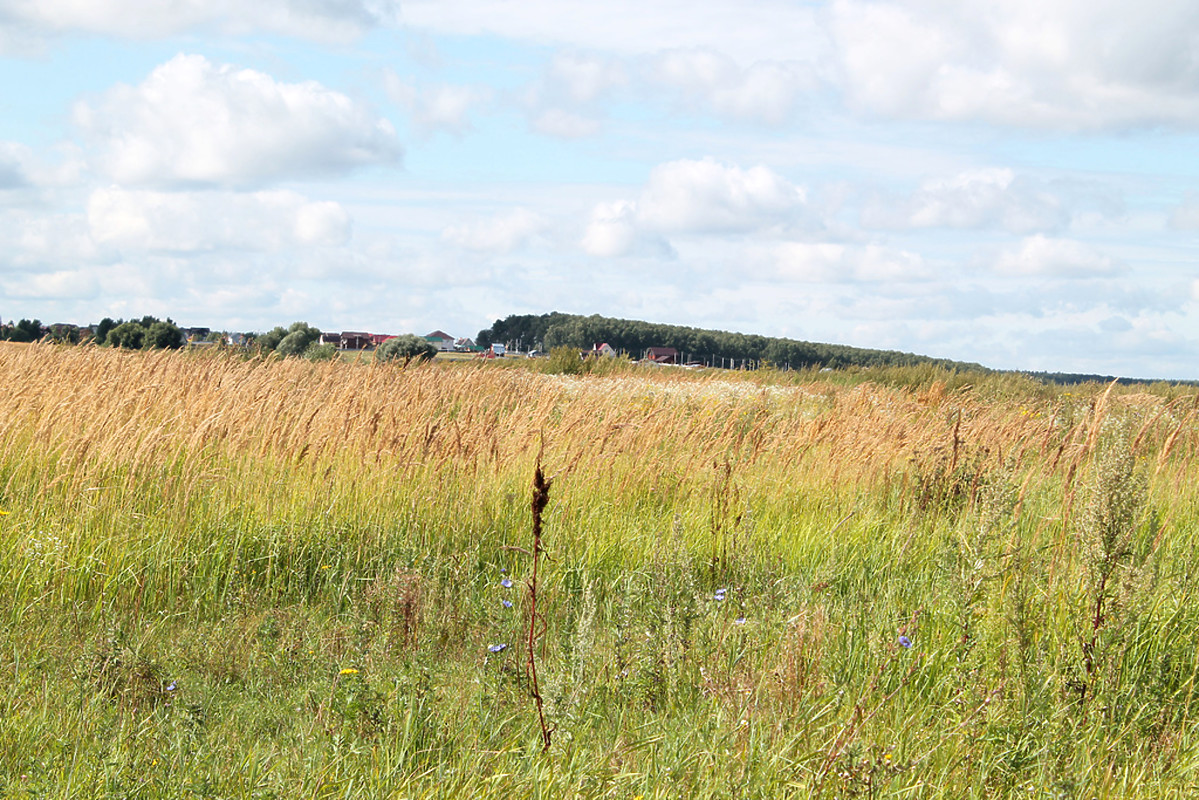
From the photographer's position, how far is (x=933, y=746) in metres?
2.71

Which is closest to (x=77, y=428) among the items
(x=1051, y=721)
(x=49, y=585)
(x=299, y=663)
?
(x=49, y=585)

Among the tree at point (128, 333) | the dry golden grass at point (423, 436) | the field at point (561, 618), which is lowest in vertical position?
the field at point (561, 618)

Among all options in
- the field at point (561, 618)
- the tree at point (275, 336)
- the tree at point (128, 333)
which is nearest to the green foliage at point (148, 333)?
the tree at point (128, 333)

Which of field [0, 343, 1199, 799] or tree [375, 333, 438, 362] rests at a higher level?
tree [375, 333, 438, 362]

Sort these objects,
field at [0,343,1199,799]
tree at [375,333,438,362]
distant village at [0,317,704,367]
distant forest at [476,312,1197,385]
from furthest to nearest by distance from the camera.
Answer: distant forest at [476,312,1197,385] → tree at [375,333,438,362] → distant village at [0,317,704,367] → field at [0,343,1199,799]

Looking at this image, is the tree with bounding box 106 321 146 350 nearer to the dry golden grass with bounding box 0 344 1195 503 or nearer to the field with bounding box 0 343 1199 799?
the dry golden grass with bounding box 0 344 1195 503

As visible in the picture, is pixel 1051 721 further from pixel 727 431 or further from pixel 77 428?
pixel 77 428

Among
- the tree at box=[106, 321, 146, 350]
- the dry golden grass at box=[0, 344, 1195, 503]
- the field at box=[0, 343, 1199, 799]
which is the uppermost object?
the tree at box=[106, 321, 146, 350]

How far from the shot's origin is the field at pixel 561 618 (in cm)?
A: 251

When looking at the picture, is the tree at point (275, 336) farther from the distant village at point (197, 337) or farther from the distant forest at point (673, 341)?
the distant forest at point (673, 341)

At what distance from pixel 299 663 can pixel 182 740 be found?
2.44ft

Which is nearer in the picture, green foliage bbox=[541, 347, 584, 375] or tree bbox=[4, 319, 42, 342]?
green foliage bbox=[541, 347, 584, 375]

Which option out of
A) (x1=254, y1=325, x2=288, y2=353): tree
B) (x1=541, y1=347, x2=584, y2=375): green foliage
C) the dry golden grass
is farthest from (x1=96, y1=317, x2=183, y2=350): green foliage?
the dry golden grass

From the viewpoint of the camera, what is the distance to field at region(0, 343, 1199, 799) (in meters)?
2.51
